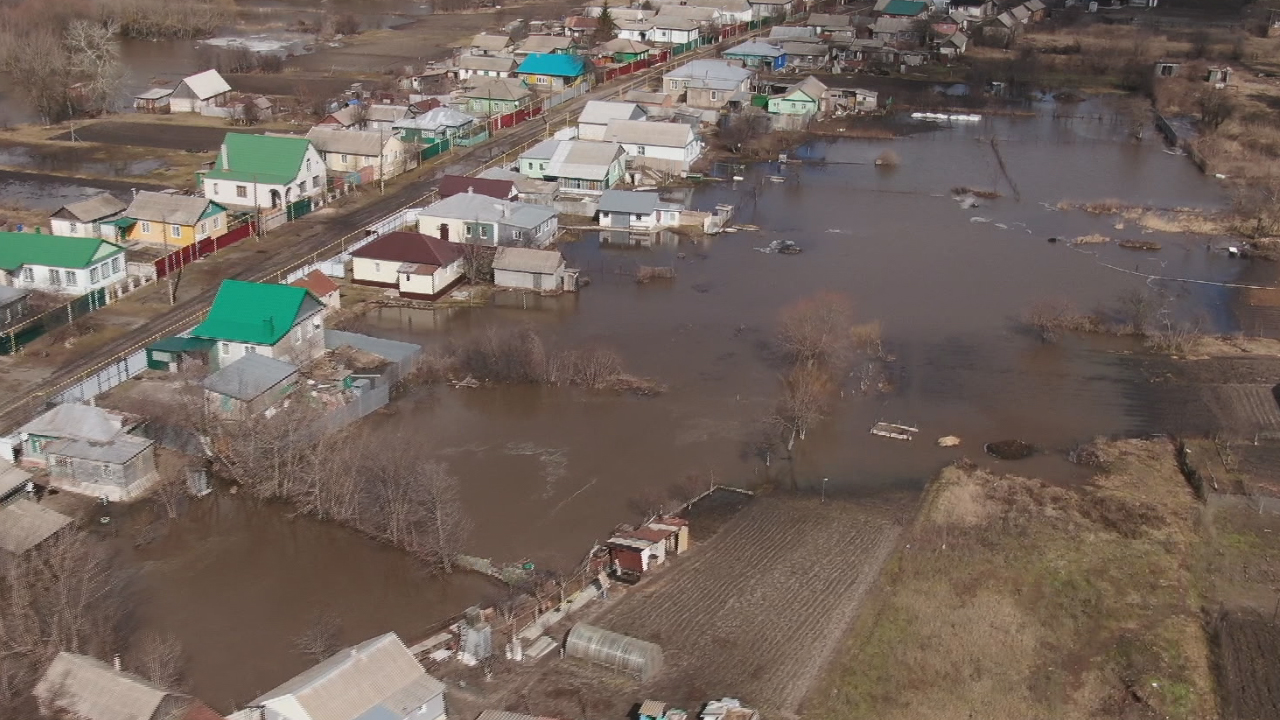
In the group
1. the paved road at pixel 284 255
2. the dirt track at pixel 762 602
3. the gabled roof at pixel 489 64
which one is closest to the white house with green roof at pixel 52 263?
the paved road at pixel 284 255

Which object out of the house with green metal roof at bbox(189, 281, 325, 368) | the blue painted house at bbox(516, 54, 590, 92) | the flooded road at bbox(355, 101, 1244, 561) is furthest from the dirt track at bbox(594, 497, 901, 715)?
the blue painted house at bbox(516, 54, 590, 92)

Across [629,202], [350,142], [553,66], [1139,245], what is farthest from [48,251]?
[553,66]

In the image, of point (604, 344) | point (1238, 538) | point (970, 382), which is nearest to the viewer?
point (1238, 538)

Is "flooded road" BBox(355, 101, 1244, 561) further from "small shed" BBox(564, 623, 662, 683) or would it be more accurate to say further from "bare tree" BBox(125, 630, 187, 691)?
"bare tree" BBox(125, 630, 187, 691)

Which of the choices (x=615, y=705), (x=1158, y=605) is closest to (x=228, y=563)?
(x=615, y=705)

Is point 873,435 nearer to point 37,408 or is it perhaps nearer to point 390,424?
point 390,424

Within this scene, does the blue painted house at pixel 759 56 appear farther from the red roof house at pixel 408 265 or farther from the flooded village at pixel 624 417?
the red roof house at pixel 408 265
